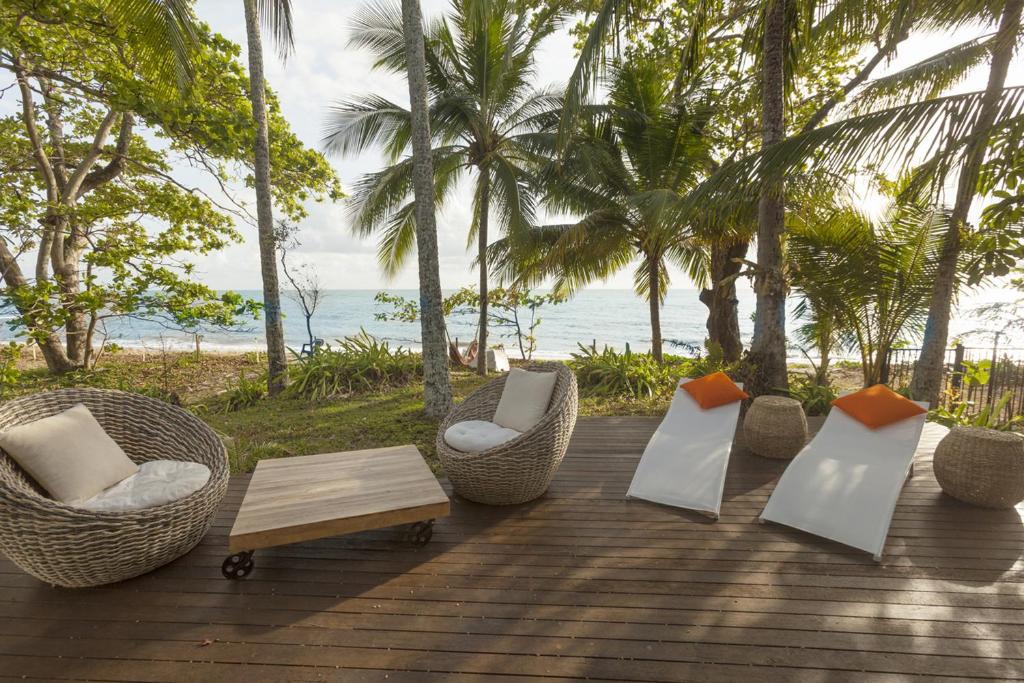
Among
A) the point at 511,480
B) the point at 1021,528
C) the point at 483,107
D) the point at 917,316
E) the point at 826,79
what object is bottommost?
the point at 1021,528

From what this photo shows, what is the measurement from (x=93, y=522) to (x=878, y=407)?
434 cm

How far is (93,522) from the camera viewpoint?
2.08m

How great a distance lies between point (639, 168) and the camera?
24.7 feet

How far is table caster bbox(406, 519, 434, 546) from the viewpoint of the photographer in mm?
2598

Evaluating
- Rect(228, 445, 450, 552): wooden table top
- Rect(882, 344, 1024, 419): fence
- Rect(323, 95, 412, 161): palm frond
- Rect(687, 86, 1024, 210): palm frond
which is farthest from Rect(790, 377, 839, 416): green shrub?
Rect(323, 95, 412, 161): palm frond

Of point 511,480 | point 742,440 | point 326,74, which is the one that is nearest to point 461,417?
point 511,480

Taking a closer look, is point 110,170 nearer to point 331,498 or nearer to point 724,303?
point 331,498

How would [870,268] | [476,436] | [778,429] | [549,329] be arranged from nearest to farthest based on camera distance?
[476,436] → [778,429] → [870,268] → [549,329]

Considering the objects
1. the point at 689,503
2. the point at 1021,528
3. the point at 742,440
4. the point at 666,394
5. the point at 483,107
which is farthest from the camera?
the point at 483,107

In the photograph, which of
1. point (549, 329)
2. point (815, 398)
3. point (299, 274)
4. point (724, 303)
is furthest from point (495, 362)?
point (549, 329)

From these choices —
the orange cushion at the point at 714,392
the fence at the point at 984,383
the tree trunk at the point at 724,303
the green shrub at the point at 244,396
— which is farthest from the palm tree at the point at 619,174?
the green shrub at the point at 244,396

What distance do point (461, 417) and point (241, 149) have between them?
4.91 meters

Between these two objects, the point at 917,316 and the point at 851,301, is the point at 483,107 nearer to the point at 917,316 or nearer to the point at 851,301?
the point at 851,301

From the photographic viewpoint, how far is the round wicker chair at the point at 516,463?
114 inches
